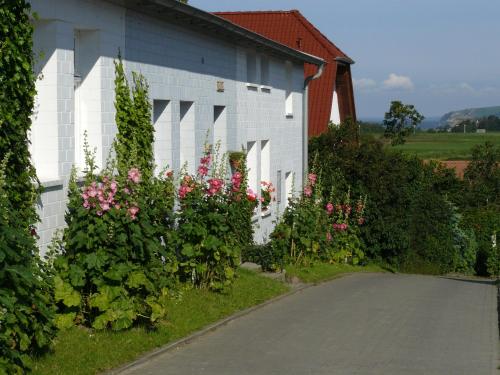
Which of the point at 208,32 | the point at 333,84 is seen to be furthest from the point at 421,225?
the point at 208,32

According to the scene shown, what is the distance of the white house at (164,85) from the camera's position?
10977mm

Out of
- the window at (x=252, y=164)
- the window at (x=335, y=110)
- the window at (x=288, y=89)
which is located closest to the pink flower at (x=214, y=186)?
the window at (x=252, y=164)

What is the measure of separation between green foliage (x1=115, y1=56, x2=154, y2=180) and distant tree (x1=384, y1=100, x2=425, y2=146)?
4106cm

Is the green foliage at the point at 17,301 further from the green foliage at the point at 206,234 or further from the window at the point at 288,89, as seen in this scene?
the window at the point at 288,89

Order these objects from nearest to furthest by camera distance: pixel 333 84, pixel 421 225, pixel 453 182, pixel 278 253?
1. pixel 278 253
2. pixel 421 225
3. pixel 333 84
4. pixel 453 182

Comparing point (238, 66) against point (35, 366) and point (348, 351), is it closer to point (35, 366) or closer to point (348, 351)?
point (348, 351)

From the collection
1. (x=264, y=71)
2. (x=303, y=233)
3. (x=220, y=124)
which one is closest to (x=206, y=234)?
(x=220, y=124)

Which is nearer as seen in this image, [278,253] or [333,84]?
[278,253]

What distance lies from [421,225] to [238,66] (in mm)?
15695

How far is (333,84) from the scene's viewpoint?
36594 mm

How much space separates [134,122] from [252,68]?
9.11 m

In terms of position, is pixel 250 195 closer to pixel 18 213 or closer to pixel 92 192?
pixel 92 192

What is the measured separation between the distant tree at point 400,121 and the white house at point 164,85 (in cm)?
2876

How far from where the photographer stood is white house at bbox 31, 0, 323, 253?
11.0 meters
